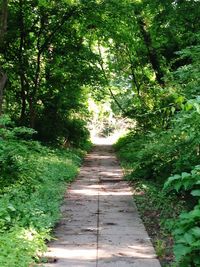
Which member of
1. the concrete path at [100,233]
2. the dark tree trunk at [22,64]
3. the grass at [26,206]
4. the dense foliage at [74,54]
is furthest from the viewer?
the dark tree trunk at [22,64]

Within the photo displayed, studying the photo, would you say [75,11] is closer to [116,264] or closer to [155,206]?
[155,206]

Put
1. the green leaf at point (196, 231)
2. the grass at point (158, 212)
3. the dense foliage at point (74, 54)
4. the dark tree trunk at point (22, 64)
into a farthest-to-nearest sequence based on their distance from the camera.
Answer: the dark tree trunk at point (22, 64), the dense foliage at point (74, 54), the grass at point (158, 212), the green leaf at point (196, 231)

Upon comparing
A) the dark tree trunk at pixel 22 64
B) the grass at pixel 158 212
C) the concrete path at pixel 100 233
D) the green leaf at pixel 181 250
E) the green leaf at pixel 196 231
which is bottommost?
the concrete path at pixel 100 233

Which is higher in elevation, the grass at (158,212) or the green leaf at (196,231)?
the green leaf at (196,231)

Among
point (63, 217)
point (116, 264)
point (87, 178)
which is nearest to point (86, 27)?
point (87, 178)

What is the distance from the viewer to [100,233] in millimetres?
6543

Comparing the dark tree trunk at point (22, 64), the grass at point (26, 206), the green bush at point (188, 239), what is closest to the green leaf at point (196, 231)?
the green bush at point (188, 239)

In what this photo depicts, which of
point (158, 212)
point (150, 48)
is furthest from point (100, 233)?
point (150, 48)

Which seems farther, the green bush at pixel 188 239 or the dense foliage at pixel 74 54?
the dense foliage at pixel 74 54

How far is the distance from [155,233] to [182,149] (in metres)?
1.79

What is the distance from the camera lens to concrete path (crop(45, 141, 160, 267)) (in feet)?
17.6

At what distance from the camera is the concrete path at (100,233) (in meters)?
5.35

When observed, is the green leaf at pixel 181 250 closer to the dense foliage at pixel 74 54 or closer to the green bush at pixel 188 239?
the green bush at pixel 188 239

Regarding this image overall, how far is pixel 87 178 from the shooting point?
1254 centimetres
